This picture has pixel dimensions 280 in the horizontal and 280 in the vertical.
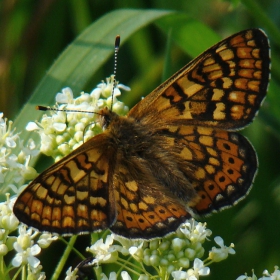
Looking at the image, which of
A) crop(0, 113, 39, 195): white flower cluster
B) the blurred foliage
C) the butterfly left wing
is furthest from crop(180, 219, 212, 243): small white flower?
the blurred foliage

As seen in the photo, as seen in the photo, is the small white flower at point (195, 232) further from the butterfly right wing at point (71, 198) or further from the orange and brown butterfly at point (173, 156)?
the butterfly right wing at point (71, 198)

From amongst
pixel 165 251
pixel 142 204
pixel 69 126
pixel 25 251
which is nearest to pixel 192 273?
pixel 165 251

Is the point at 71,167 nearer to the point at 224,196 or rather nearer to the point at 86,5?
the point at 224,196

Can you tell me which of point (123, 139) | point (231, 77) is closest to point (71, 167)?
point (123, 139)

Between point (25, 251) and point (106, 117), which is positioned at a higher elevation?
point (106, 117)

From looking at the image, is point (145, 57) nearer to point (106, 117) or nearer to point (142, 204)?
point (106, 117)
